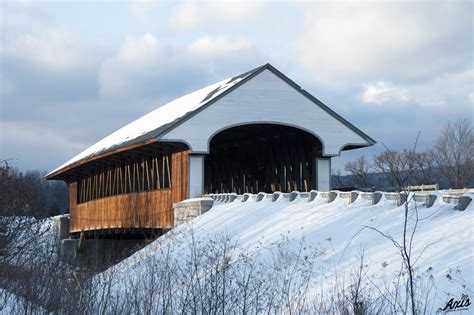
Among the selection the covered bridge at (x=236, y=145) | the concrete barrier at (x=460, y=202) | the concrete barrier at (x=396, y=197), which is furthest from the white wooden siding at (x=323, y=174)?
the concrete barrier at (x=460, y=202)

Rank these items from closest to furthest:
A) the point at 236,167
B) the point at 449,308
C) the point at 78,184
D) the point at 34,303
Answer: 1. the point at 449,308
2. the point at 34,303
3. the point at 236,167
4. the point at 78,184

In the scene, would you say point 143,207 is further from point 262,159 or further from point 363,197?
point 363,197

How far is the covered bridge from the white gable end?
0.10 ft

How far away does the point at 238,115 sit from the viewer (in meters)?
23.1

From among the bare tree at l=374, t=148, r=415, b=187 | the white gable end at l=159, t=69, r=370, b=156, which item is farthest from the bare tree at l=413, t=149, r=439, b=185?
the white gable end at l=159, t=69, r=370, b=156

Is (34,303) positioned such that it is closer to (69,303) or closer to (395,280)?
(69,303)

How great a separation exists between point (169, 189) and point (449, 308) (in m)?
16.2

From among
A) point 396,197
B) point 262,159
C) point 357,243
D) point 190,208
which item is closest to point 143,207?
point 190,208

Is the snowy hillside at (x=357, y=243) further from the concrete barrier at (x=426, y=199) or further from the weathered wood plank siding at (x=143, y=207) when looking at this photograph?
the weathered wood plank siding at (x=143, y=207)

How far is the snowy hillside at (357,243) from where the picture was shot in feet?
29.6

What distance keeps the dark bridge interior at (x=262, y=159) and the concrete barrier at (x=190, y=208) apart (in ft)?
14.6

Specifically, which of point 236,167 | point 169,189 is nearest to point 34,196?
point 169,189

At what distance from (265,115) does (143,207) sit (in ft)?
17.9

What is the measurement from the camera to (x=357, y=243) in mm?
11320
